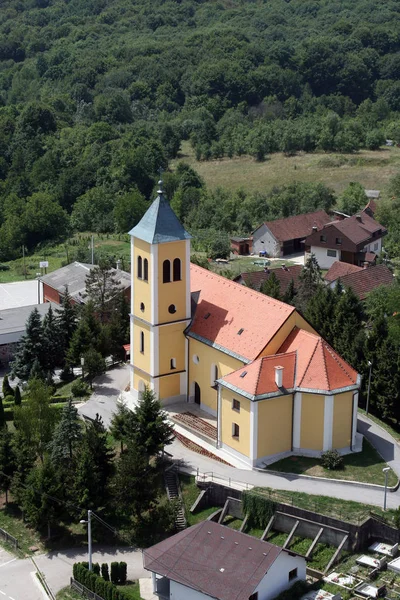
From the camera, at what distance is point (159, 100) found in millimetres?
151500

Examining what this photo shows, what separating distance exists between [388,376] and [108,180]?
6835 cm

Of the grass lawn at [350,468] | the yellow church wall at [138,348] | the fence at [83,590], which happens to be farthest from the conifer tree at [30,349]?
the fence at [83,590]

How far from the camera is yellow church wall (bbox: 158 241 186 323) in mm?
54844

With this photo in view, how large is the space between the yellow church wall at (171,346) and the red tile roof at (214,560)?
13.6 metres

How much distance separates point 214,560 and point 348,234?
49628mm

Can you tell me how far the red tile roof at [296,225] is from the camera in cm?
9231

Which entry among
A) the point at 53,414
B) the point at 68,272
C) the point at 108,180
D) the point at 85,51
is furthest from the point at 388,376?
the point at 85,51

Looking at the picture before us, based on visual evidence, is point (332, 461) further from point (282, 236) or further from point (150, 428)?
point (282, 236)

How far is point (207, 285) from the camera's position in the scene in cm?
5806

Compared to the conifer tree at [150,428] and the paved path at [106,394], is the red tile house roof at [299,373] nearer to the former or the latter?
the conifer tree at [150,428]

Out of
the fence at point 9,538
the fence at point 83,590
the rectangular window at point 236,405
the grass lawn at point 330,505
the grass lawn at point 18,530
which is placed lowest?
the grass lawn at point 18,530

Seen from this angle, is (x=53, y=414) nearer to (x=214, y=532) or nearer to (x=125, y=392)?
(x=125, y=392)

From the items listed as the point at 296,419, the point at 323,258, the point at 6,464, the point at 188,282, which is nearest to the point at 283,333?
the point at 296,419

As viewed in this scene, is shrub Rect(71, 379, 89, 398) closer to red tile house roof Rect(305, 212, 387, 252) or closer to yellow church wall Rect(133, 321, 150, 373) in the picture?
yellow church wall Rect(133, 321, 150, 373)
